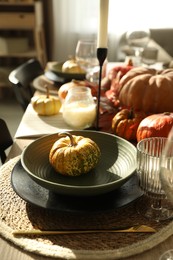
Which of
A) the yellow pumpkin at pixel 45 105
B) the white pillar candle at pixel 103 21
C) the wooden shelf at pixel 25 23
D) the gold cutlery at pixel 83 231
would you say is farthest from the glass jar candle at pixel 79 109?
the wooden shelf at pixel 25 23

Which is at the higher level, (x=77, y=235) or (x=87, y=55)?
(x=87, y=55)

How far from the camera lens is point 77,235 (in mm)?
657

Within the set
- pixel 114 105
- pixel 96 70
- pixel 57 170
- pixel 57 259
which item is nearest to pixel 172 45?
pixel 96 70

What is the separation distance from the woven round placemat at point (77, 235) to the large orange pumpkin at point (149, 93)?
0.53 m

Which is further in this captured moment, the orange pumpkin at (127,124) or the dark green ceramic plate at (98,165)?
the orange pumpkin at (127,124)

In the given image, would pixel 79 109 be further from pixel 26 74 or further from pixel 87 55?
pixel 26 74

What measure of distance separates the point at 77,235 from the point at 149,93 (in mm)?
654

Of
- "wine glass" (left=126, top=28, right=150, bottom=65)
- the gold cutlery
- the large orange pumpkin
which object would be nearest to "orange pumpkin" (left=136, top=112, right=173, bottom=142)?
the large orange pumpkin

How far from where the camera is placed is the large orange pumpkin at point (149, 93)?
3.87 ft

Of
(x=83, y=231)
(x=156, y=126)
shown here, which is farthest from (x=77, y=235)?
(x=156, y=126)

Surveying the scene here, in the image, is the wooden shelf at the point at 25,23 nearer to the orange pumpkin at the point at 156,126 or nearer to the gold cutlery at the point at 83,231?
the orange pumpkin at the point at 156,126

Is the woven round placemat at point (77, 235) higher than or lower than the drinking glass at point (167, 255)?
higher

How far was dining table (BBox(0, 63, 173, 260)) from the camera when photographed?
0.62 metres

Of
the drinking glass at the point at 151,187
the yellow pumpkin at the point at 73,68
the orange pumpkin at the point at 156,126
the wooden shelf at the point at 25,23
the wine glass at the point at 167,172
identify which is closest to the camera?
the wine glass at the point at 167,172
